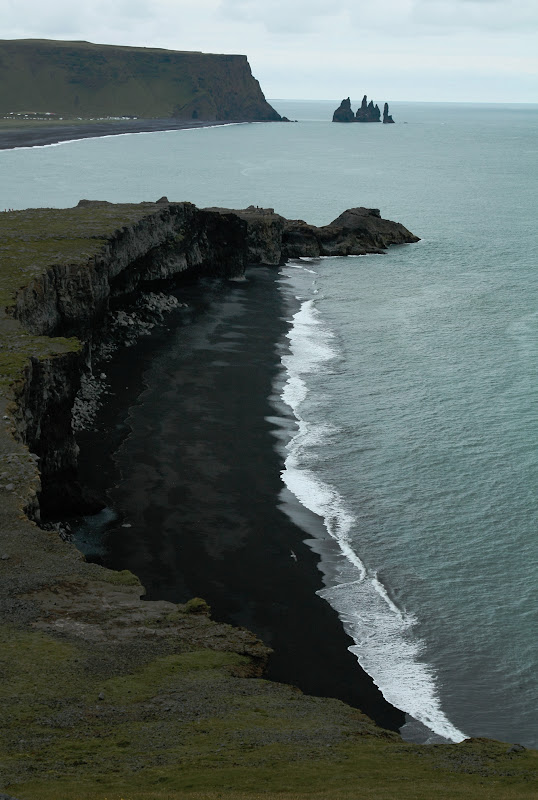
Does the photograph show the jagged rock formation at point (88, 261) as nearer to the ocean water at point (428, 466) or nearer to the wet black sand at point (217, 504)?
the wet black sand at point (217, 504)

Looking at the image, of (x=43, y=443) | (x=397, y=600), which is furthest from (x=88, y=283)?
(x=397, y=600)

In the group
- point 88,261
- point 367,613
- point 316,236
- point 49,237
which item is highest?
point 49,237

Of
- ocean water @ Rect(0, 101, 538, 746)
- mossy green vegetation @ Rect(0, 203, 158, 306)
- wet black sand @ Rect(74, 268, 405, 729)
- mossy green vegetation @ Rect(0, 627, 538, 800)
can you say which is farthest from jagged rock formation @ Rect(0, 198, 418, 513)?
mossy green vegetation @ Rect(0, 627, 538, 800)

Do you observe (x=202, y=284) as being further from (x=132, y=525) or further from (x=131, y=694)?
(x=131, y=694)

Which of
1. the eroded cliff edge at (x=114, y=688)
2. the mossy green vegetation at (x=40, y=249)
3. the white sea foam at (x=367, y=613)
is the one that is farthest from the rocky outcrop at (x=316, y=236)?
the eroded cliff edge at (x=114, y=688)

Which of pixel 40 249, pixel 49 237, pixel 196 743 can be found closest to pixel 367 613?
pixel 196 743

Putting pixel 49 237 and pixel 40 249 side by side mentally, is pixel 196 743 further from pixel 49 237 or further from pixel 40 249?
pixel 49 237
